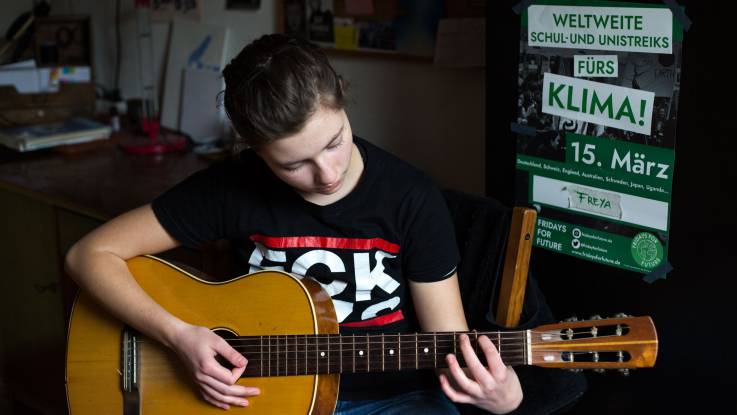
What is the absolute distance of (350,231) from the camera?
1.51 metres

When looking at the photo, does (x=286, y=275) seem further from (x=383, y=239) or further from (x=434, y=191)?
(x=434, y=191)

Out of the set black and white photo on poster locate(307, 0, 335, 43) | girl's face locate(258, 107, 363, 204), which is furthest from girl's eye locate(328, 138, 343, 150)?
black and white photo on poster locate(307, 0, 335, 43)

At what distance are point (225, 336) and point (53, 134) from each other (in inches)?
57.1

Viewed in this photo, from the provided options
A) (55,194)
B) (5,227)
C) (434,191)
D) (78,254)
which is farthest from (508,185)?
(5,227)

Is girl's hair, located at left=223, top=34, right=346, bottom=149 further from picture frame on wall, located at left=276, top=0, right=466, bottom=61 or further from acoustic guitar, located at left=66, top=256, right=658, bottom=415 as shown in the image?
picture frame on wall, located at left=276, top=0, right=466, bottom=61

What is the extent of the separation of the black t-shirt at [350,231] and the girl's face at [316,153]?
123mm

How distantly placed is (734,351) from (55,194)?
1.71 meters

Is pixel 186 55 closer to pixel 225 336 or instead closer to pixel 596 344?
pixel 225 336

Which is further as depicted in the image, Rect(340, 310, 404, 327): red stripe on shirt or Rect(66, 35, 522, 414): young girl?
Rect(340, 310, 404, 327): red stripe on shirt

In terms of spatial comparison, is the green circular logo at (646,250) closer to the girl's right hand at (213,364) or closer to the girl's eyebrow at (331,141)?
the girl's eyebrow at (331,141)

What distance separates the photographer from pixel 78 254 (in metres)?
1.64

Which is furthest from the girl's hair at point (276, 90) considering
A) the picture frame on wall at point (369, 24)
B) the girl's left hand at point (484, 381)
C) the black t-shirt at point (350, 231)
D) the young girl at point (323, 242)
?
the picture frame on wall at point (369, 24)

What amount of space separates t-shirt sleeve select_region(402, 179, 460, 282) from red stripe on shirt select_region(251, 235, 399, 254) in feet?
0.13

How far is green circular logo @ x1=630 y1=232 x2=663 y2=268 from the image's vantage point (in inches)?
59.4
